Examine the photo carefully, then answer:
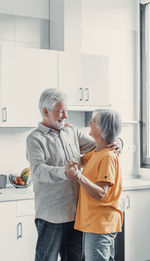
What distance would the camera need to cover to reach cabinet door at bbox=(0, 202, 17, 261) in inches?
122

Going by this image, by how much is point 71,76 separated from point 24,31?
2.14ft

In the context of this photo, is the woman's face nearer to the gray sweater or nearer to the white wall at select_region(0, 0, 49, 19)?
the gray sweater

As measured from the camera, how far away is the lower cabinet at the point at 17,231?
311 cm

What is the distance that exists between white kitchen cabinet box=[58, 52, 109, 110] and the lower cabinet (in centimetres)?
106

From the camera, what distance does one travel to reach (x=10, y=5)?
12.5 ft

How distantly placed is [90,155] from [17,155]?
1501mm

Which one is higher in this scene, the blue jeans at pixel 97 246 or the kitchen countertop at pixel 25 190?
the kitchen countertop at pixel 25 190

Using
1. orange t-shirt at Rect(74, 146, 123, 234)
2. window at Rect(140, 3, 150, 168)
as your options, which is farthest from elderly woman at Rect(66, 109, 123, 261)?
window at Rect(140, 3, 150, 168)

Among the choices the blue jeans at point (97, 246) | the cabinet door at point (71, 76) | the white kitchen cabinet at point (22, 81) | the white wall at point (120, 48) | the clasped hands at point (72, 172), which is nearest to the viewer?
the clasped hands at point (72, 172)

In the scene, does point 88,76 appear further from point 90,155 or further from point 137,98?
point 90,155

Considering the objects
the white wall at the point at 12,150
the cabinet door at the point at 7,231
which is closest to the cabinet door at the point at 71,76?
the white wall at the point at 12,150

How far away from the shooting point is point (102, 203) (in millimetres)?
2127

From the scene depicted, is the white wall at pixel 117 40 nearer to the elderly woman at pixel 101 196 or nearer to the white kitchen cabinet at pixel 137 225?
the white kitchen cabinet at pixel 137 225

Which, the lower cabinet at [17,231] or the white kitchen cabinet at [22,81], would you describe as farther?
the white kitchen cabinet at [22,81]
